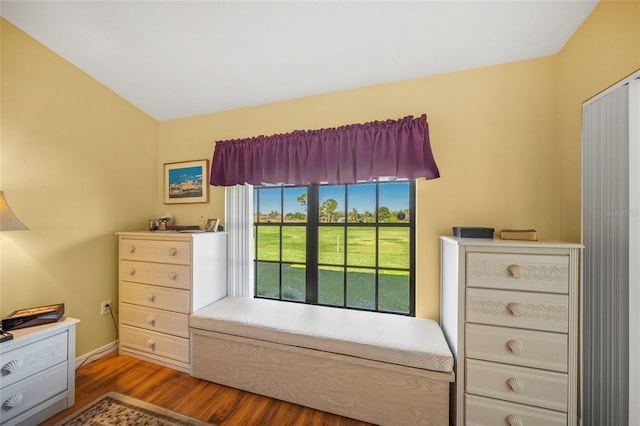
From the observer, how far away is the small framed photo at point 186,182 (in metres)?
2.45

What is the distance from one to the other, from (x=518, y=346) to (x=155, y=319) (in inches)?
105

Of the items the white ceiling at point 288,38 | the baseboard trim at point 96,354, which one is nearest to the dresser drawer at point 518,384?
the white ceiling at point 288,38

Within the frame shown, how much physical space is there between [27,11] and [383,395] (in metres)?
3.53

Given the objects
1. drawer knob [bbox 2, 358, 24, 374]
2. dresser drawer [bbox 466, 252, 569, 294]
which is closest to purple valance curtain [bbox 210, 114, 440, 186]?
dresser drawer [bbox 466, 252, 569, 294]

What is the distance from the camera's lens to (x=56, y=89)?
1.92 m

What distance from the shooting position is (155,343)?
2.06 m

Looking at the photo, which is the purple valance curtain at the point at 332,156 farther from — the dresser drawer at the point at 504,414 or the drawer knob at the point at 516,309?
the dresser drawer at the point at 504,414

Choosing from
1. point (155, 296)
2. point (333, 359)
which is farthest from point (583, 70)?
point (155, 296)

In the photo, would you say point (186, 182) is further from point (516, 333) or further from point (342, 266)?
point (516, 333)

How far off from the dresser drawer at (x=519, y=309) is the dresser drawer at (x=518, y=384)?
0.78 feet

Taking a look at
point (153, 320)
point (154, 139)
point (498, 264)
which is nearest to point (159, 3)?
point (154, 139)

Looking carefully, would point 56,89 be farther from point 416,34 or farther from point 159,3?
point 416,34

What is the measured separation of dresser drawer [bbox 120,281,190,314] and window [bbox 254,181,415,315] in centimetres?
69

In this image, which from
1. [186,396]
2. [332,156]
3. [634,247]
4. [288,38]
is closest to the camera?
[634,247]
